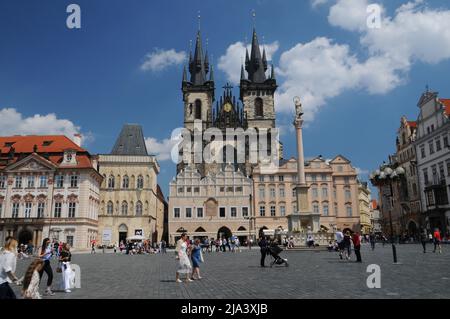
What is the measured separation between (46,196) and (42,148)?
7.21 m

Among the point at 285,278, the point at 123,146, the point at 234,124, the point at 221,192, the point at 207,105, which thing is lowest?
the point at 285,278

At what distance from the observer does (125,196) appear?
180 feet

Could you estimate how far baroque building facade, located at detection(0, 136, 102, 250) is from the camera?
45.5 meters

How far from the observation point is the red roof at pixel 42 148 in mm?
48406

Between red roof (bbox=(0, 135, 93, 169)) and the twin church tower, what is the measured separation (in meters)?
30.0

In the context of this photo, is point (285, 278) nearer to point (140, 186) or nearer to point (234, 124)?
point (140, 186)

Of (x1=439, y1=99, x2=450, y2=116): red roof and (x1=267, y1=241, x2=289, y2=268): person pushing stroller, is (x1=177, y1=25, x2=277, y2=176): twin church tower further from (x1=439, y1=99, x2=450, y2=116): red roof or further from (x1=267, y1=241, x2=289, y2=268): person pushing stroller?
(x1=267, y1=241, x2=289, y2=268): person pushing stroller

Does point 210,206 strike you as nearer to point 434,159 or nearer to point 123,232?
point 123,232

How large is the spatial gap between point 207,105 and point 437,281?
7192 cm

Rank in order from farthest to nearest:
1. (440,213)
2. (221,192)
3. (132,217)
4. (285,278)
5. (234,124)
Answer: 1. (234,124)
2. (221,192)
3. (132,217)
4. (440,213)
5. (285,278)

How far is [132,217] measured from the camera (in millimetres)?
54188

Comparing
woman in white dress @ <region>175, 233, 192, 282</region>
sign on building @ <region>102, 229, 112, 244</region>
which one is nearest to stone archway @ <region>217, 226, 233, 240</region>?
sign on building @ <region>102, 229, 112, 244</region>

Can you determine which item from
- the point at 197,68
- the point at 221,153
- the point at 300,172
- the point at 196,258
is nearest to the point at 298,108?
the point at 300,172
